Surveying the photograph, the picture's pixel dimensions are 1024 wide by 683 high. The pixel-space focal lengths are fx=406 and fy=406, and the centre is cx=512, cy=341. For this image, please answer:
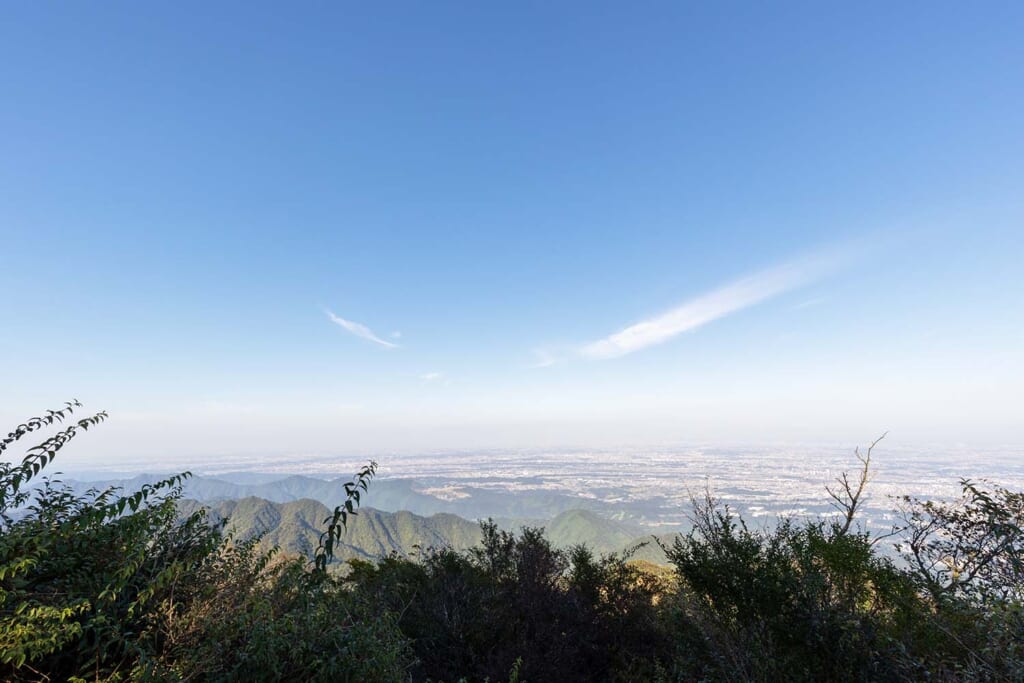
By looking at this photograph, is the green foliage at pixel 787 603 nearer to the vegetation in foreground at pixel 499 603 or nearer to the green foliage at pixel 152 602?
the vegetation in foreground at pixel 499 603

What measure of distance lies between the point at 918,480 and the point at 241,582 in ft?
595

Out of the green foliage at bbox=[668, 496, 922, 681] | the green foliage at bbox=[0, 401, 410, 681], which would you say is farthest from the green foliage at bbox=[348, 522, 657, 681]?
the green foliage at bbox=[0, 401, 410, 681]

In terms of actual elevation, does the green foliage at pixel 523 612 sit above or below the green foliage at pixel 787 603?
below

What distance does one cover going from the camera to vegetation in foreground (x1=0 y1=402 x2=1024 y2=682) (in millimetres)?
4238

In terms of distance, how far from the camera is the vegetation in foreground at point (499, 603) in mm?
4238

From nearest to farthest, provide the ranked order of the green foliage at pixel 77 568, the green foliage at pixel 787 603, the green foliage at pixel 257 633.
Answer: the green foliage at pixel 77 568, the green foliage at pixel 257 633, the green foliage at pixel 787 603

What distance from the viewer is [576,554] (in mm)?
19953

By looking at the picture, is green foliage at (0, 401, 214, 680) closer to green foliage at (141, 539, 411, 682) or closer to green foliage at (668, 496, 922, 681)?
green foliage at (141, 539, 411, 682)

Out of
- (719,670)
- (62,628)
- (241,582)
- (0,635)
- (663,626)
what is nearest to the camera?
(0,635)


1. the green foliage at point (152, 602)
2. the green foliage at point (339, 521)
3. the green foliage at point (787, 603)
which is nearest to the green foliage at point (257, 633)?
the green foliage at point (152, 602)

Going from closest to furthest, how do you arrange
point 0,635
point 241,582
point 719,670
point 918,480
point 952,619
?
point 0,635
point 241,582
point 952,619
point 719,670
point 918,480

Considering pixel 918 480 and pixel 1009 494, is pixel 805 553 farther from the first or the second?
pixel 918 480

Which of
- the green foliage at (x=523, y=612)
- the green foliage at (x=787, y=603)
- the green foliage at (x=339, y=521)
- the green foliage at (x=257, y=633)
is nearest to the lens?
the green foliage at (x=257, y=633)

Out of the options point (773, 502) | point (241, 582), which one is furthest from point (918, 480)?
point (241, 582)
